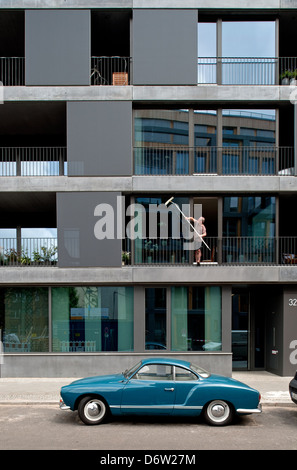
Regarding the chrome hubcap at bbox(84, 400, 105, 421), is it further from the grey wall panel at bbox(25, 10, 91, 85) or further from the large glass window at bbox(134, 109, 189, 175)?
the grey wall panel at bbox(25, 10, 91, 85)

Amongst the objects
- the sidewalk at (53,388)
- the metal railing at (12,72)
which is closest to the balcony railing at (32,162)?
the metal railing at (12,72)

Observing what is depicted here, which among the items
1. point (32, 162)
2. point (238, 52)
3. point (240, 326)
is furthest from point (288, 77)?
point (32, 162)

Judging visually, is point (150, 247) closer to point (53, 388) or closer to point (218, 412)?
point (53, 388)

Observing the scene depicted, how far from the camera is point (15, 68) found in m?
16.0

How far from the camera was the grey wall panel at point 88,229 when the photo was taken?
14.6m

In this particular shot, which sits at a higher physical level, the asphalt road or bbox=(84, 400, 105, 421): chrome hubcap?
bbox=(84, 400, 105, 421): chrome hubcap

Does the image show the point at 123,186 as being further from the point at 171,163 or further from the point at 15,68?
the point at 15,68

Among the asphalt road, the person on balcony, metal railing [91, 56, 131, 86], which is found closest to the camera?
the asphalt road

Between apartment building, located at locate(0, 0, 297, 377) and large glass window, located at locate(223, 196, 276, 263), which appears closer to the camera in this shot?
apartment building, located at locate(0, 0, 297, 377)

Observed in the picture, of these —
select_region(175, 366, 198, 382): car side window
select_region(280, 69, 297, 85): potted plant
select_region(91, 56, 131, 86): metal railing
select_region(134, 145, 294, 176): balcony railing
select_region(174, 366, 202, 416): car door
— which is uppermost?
select_region(91, 56, 131, 86): metal railing

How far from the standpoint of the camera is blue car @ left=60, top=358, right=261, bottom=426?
8953 millimetres

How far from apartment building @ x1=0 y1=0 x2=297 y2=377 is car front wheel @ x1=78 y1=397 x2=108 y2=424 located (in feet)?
17.2

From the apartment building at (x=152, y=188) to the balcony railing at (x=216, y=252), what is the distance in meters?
0.05

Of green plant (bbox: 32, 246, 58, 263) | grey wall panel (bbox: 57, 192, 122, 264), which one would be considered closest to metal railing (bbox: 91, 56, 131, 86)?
grey wall panel (bbox: 57, 192, 122, 264)
